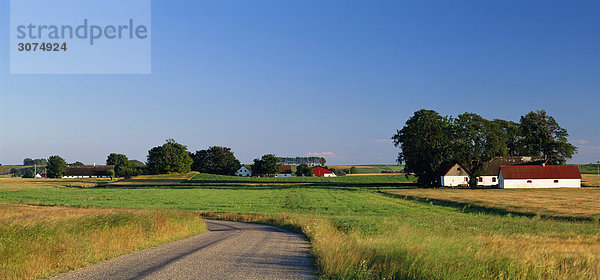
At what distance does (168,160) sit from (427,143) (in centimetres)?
9242

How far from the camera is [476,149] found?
282 ft

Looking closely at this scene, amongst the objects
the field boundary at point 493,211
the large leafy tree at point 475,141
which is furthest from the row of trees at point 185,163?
the field boundary at point 493,211

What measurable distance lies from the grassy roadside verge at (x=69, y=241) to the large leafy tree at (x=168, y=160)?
13004 centimetres

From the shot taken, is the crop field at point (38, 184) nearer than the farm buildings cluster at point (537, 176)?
No

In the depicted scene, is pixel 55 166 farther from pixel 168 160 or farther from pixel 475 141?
pixel 475 141

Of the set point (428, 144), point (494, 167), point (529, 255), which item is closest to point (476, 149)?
point (428, 144)

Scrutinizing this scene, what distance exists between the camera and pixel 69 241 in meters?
14.2

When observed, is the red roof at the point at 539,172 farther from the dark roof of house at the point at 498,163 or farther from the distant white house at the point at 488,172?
the dark roof of house at the point at 498,163

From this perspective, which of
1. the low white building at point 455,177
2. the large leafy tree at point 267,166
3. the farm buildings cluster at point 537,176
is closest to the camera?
the farm buildings cluster at point 537,176

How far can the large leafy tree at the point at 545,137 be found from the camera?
10812 centimetres

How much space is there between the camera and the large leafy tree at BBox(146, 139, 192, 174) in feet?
483

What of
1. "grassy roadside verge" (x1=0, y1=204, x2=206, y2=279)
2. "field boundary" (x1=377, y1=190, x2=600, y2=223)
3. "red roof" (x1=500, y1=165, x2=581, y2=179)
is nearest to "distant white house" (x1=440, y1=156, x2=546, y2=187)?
"red roof" (x1=500, y1=165, x2=581, y2=179)

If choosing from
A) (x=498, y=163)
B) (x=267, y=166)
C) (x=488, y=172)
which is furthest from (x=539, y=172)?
(x=267, y=166)

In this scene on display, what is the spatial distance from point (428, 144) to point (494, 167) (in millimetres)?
28089
